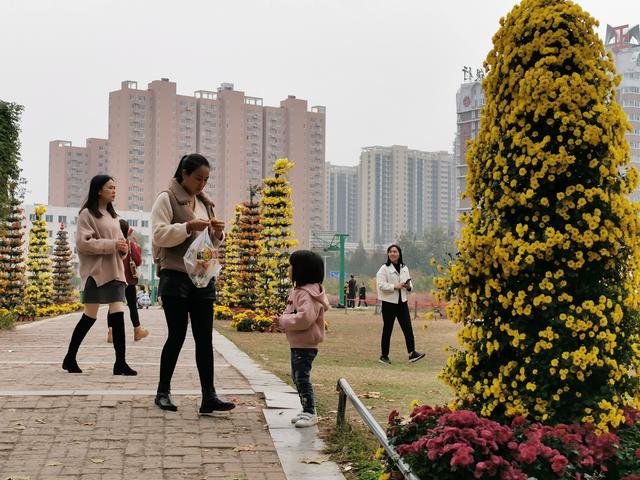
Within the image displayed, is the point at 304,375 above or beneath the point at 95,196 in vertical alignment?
beneath

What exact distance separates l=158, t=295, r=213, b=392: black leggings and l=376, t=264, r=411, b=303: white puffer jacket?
6.50 m

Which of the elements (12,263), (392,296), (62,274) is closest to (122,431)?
(392,296)

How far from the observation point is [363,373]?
11.3 meters

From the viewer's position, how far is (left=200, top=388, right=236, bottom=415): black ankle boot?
269 inches

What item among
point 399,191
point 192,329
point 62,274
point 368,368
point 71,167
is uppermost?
point 71,167

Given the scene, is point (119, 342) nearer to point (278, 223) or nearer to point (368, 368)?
point (368, 368)

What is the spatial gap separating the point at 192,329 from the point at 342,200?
154 metres

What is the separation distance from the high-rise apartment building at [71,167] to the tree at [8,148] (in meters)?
119

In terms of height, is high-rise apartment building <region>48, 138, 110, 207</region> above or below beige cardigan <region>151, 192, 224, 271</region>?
above

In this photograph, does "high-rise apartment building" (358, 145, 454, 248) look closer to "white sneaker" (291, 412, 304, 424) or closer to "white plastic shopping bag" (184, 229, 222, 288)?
"white plastic shopping bag" (184, 229, 222, 288)

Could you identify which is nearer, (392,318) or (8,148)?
(392,318)

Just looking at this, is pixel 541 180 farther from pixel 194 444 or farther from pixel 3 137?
pixel 3 137

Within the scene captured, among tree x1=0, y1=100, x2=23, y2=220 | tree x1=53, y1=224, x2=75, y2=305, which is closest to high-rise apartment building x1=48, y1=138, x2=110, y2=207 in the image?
tree x1=53, y1=224, x2=75, y2=305

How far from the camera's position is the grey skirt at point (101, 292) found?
9.02 meters
